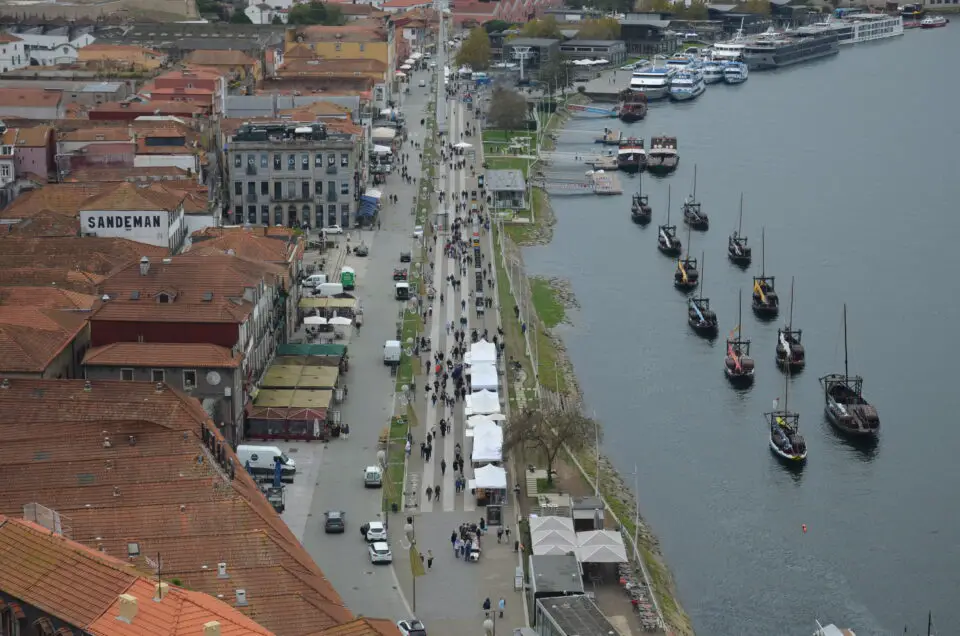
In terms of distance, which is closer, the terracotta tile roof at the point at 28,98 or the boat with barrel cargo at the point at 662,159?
the terracotta tile roof at the point at 28,98

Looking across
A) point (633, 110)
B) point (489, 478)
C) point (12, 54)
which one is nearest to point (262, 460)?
point (489, 478)

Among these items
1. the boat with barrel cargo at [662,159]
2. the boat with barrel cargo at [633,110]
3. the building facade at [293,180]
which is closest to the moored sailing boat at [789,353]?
the building facade at [293,180]

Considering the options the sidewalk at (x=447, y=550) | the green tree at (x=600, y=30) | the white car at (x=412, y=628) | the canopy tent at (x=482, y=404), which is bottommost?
the sidewalk at (x=447, y=550)

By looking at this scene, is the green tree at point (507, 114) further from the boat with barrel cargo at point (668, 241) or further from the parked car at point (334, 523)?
the parked car at point (334, 523)

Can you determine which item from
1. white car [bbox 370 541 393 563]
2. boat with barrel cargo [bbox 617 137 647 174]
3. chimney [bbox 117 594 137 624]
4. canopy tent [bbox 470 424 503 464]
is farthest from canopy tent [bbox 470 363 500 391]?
boat with barrel cargo [bbox 617 137 647 174]

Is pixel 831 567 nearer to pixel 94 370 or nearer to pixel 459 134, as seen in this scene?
pixel 94 370

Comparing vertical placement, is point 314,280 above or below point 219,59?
below

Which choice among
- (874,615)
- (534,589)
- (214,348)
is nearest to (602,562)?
(534,589)

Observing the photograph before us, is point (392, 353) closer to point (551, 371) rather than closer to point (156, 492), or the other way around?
point (551, 371)
